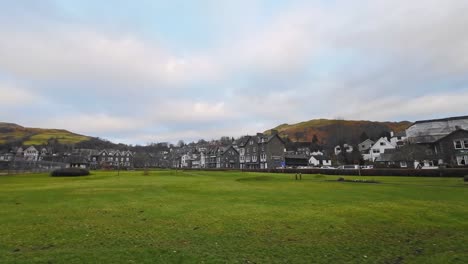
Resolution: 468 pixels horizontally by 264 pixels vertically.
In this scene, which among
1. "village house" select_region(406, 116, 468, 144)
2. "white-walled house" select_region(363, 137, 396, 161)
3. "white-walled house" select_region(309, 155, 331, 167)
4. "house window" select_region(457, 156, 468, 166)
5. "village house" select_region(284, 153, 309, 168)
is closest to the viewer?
"house window" select_region(457, 156, 468, 166)

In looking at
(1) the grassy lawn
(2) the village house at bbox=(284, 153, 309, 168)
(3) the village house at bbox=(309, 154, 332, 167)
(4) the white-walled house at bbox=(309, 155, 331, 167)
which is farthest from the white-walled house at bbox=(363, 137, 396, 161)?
(1) the grassy lawn

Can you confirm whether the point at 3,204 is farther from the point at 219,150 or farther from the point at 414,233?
the point at 219,150

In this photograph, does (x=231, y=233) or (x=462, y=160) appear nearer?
(x=231, y=233)

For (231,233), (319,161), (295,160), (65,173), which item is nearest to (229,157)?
(295,160)

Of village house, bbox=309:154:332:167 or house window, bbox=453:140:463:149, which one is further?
village house, bbox=309:154:332:167

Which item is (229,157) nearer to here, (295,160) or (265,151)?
(265,151)

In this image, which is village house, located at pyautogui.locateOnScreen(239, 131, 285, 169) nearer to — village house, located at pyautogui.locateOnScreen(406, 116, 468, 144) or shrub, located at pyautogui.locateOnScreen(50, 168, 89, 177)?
village house, located at pyautogui.locateOnScreen(406, 116, 468, 144)

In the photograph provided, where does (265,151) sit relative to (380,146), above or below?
below

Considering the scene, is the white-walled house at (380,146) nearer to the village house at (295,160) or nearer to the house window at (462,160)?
the village house at (295,160)

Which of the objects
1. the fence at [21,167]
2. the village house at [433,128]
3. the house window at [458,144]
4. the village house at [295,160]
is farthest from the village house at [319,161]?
the fence at [21,167]

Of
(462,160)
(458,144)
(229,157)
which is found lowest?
(462,160)

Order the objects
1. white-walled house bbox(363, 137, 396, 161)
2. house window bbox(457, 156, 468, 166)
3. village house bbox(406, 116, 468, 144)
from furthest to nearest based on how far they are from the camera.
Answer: white-walled house bbox(363, 137, 396, 161) → village house bbox(406, 116, 468, 144) → house window bbox(457, 156, 468, 166)

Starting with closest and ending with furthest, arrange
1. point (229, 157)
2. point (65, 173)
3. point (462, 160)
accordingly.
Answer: point (65, 173) < point (462, 160) < point (229, 157)

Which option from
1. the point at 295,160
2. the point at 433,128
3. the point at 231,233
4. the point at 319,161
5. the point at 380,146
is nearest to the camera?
the point at 231,233
